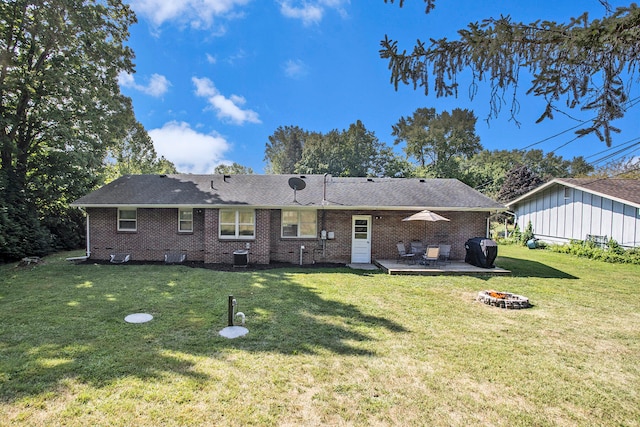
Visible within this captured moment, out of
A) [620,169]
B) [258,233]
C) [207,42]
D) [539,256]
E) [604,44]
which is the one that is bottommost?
[539,256]

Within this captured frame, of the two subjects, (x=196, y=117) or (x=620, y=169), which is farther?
(x=196, y=117)

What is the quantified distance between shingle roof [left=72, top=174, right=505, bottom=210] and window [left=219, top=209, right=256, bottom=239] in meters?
0.47

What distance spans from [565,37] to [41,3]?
1906cm

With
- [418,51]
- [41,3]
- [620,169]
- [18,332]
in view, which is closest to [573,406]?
[418,51]

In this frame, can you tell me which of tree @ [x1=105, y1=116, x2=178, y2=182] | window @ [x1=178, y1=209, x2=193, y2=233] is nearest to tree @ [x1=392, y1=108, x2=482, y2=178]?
window @ [x1=178, y1=209, x2=193, y2=233]

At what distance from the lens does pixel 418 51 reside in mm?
3990

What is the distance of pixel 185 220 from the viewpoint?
12891mm

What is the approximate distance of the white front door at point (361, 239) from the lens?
12945mm

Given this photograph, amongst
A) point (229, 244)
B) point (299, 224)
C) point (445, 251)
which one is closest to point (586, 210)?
point (445, 251)

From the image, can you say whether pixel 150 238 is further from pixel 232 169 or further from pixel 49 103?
pixel 232 169

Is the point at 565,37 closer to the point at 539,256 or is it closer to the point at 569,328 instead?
the point at 569,328

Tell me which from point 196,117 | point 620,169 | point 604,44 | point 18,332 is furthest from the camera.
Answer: point 196,117

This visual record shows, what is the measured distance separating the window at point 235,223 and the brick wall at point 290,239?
0.74m

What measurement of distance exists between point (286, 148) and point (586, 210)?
43197 mm
